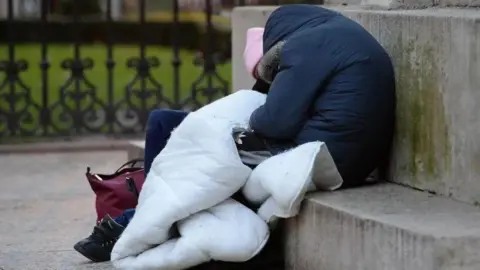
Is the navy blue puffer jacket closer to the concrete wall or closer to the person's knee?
the concrete wall

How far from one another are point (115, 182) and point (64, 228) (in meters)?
0.77

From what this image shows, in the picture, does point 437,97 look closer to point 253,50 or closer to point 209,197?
point 209,197

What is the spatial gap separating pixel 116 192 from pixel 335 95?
1299 mm

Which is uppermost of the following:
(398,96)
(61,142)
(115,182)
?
(398,96)

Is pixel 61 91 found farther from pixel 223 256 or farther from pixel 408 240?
pixel 408 240

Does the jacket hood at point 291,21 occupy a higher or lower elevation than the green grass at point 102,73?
higher

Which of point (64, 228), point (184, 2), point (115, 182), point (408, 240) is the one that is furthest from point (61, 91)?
point (408, 240)

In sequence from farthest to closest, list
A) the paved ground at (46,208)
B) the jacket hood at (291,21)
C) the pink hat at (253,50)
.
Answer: the pink hat at (253,50) < the paved ground at (46,208) < the jacket hood at (291,21)

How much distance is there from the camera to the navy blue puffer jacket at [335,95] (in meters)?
4.53

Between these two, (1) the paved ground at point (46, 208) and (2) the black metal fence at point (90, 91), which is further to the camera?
(2) the black metal fence at point (90, 91)

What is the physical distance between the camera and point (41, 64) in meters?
9.14

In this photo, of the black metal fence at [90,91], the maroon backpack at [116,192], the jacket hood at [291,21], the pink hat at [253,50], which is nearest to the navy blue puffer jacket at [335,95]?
the jacket hood at [291,21]

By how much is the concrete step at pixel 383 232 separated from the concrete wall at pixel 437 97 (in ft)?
0.30

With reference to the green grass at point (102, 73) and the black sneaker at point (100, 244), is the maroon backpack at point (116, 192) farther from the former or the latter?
the green grass at point (102, 73)
